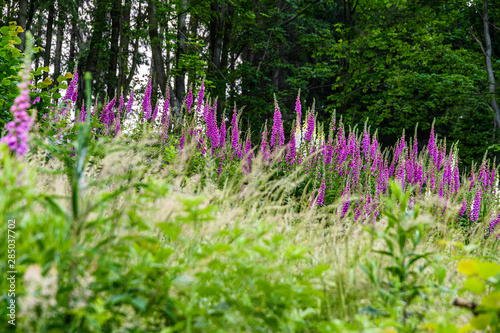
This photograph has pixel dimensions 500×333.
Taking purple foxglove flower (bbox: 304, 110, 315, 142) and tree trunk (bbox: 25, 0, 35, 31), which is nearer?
purple foxglove flower (bbox: 304, 110, 315, 142)

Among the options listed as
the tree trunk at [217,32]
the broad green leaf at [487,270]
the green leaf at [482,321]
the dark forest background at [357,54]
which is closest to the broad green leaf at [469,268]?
the broad green leaf at [487,270]

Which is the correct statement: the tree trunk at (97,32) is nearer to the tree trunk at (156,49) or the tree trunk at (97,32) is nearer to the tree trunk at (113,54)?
the tree trunk at (113,54)

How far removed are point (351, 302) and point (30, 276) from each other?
1503 millimetres

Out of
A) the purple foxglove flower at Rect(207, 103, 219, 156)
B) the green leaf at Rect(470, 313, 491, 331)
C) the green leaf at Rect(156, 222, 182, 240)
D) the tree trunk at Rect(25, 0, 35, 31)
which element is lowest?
the green leaf at Rect(470, 313, 491, 331)

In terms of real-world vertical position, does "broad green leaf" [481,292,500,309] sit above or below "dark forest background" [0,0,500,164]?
below

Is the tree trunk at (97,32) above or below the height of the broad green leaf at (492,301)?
above

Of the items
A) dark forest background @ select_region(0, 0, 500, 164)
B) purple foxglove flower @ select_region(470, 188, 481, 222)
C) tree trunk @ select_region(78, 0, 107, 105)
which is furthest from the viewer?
tree trunk @ select_region(78, 0, 107, 105)

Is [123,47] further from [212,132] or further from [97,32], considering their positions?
[212,132]

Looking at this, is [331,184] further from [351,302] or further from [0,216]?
[0,216]

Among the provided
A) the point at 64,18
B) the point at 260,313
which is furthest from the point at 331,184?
the point at 64,18

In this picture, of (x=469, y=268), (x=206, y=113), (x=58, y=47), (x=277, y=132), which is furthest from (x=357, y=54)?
(x=58, y=47)

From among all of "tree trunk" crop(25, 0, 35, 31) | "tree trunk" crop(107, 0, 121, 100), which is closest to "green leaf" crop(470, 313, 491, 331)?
"tree trunk" crop(107, 0, 121, 100)

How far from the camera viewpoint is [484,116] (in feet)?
46.7

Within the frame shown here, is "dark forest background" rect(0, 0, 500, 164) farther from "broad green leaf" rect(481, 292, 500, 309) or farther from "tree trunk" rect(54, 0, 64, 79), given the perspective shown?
"broad green leaf" rect(481, 292, 500, 309)
